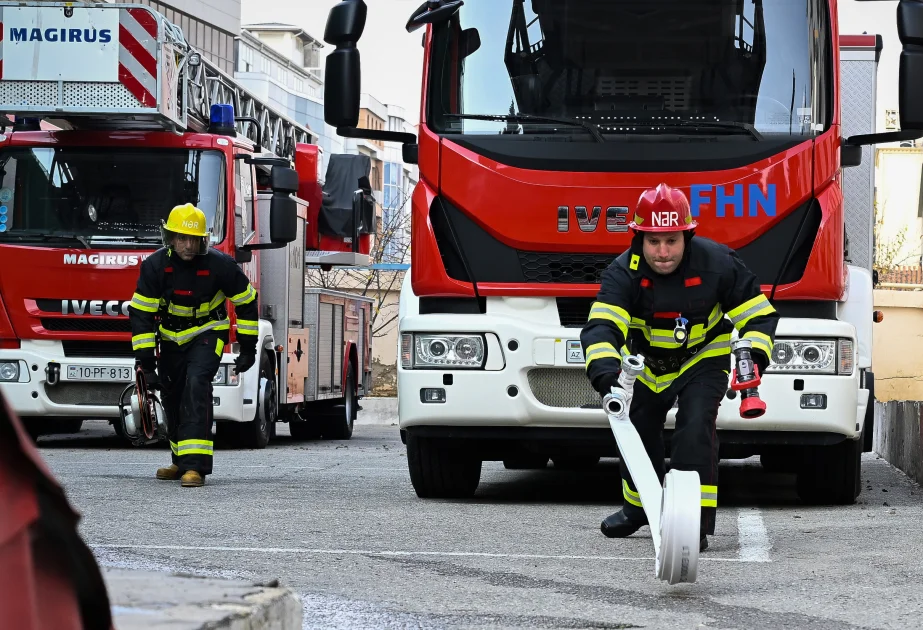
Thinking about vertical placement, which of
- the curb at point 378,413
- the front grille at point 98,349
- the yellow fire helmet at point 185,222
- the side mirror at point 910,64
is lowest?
the curb at point 378,413

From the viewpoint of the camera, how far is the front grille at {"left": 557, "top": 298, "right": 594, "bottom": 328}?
29.6 ft

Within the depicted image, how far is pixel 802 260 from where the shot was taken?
880 centimetres

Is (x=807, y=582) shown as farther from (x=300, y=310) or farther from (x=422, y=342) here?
(x=300, y=310)

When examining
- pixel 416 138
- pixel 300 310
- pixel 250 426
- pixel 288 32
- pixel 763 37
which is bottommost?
pixel 250 426

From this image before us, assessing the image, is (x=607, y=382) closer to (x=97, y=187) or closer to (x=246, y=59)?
(x=97, y=187)

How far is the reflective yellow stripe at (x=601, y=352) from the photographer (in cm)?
657

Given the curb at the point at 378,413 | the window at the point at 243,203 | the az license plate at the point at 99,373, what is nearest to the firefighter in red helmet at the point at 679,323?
the window at the point at 243,203

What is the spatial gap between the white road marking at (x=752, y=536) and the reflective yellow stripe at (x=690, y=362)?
2.70ft

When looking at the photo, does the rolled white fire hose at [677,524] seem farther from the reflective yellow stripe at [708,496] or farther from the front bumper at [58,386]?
the front bumper at [58,386]

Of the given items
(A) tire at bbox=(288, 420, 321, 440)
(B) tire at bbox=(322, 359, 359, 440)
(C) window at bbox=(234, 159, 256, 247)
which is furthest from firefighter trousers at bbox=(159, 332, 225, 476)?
(B) tire at bbox=(322, 359, 359, 440)

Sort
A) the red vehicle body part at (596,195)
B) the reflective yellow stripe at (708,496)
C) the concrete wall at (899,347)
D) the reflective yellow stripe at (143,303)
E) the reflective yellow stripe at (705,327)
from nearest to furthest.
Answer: the reflective yellow stripe at (708,496)
the reflective yellow stripe at (705,327)
the red vehicle body part at (596,195)
the reflective yellow stripe at (143,303)
the concrete wall at (899,347)

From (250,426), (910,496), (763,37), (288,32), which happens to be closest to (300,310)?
(250,426)

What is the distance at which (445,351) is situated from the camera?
903 cm

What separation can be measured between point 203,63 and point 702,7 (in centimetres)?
722
